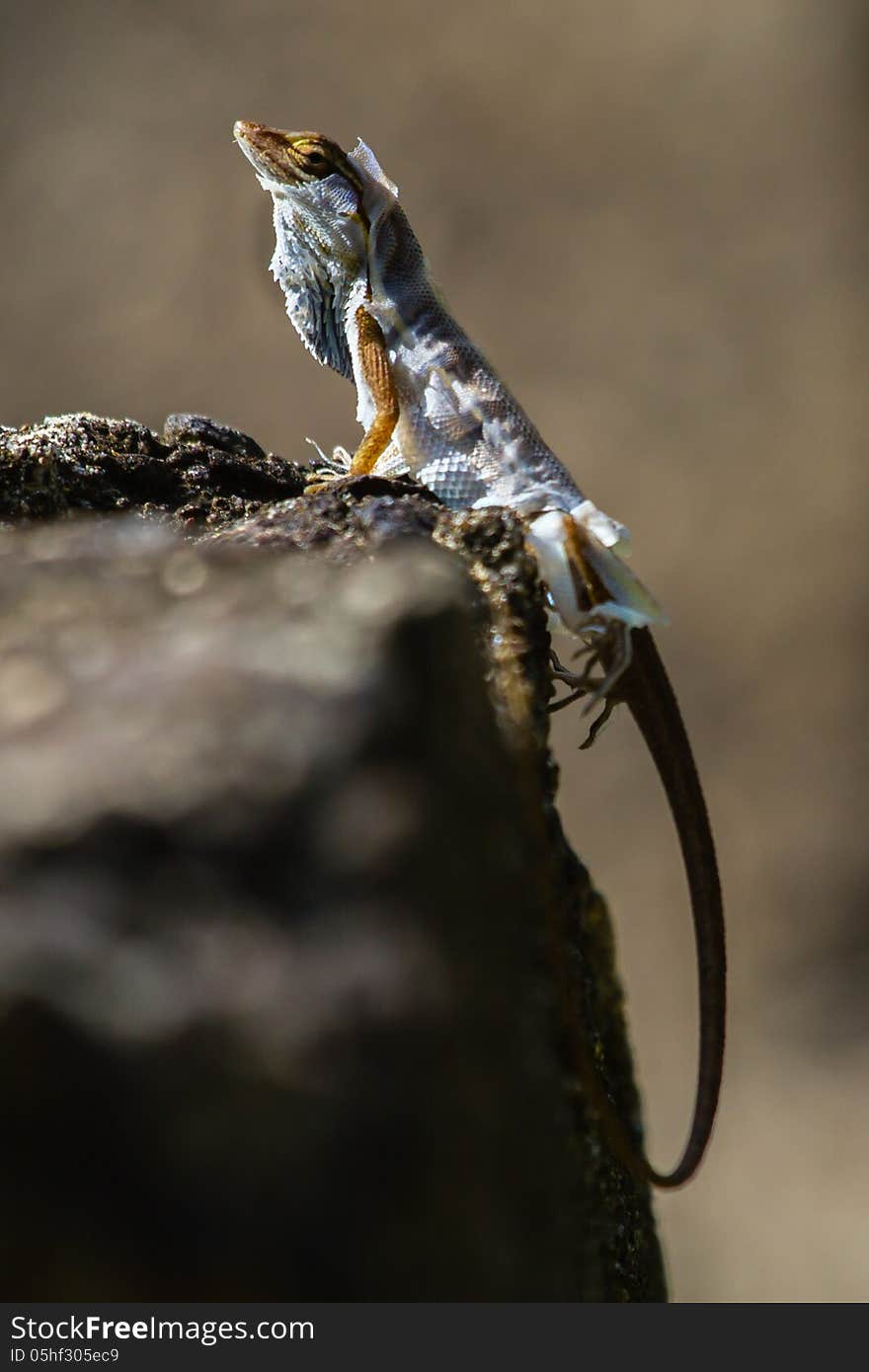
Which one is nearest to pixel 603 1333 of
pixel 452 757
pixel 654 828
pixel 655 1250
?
pixel 452 757

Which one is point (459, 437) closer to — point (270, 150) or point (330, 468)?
point (330, 468)

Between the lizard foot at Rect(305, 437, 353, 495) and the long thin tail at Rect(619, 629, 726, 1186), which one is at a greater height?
the lizard foot at Rect(305, 437, 353, 495)

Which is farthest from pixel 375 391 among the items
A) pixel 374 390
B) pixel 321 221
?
pixel 321 221

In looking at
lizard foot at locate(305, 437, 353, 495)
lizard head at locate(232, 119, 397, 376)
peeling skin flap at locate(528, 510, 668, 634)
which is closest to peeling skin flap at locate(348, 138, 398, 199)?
lizard head at locate(232, 119, 397, 376)

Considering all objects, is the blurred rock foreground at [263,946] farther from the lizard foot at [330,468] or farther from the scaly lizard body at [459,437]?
the lizard foot at [330,468]

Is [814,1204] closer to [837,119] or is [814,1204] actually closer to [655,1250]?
[655,1250]

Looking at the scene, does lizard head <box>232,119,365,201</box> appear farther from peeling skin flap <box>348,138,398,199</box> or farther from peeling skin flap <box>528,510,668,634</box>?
peeling skin flap <box>528,510,668,634</box>

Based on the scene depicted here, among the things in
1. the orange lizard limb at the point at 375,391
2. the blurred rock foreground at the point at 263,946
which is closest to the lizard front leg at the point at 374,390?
the orange lizard limb at the point at 375,391
